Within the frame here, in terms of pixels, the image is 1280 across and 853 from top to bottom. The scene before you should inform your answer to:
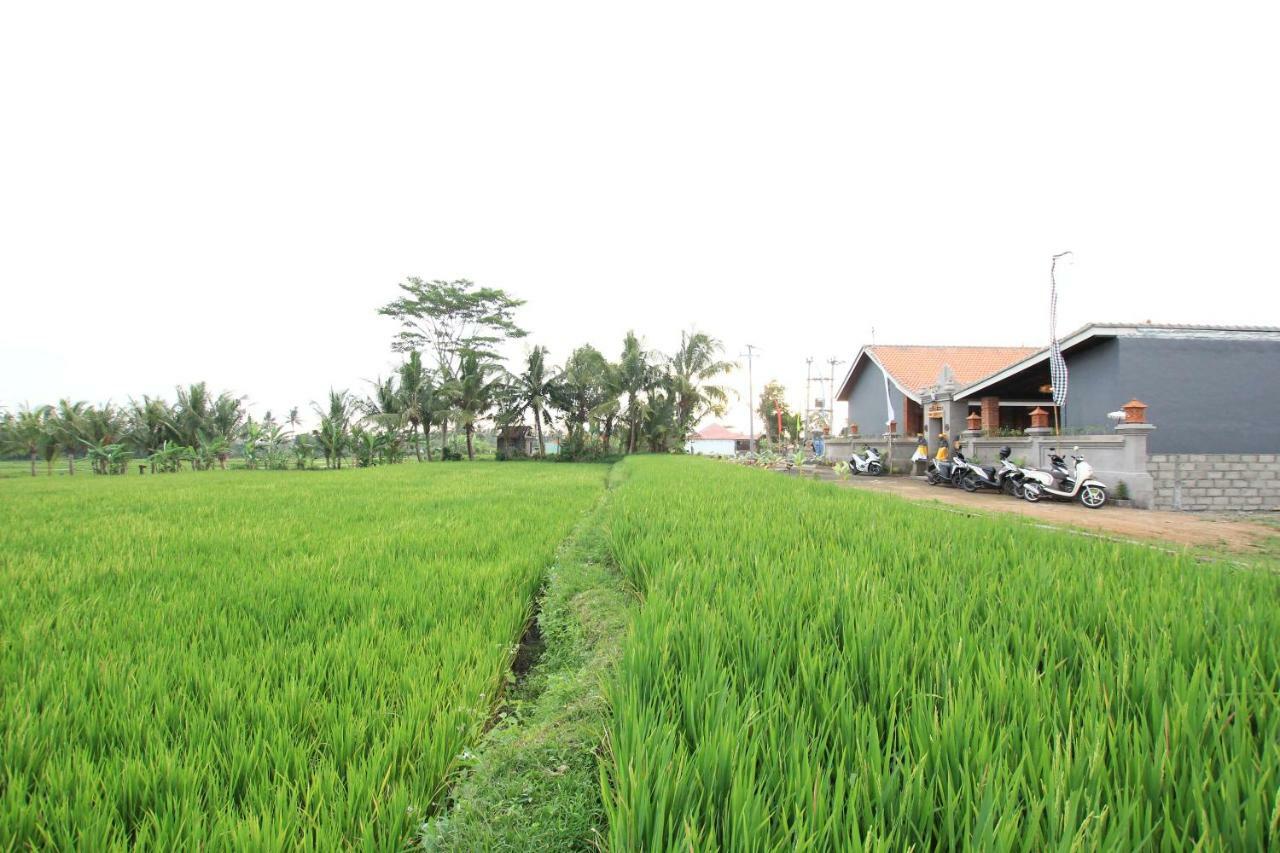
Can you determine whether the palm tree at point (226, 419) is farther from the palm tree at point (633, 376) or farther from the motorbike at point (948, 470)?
the motorbike at point (948, 470)

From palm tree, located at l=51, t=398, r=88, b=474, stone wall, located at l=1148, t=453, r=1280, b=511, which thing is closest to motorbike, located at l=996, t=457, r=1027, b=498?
stone wall, located at l=1148, t=453, r=1280, b=511

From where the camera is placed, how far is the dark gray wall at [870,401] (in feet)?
54.9

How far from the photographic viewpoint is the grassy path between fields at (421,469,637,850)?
3.67 feet

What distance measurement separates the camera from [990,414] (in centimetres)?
1190

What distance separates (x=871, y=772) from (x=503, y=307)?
98.1 feet

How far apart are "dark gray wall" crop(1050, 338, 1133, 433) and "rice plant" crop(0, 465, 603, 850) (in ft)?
35.6

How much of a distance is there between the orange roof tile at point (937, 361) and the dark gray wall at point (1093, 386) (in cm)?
575

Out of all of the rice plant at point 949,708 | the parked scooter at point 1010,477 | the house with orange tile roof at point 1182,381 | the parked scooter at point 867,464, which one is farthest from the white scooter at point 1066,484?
the rice plant at point 949,708

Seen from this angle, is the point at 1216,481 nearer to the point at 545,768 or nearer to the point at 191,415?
the point at 545,768

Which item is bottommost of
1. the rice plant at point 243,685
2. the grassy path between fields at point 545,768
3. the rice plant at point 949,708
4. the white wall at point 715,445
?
the white wall at point 715,445

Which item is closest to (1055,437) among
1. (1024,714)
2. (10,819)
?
(1024,714)

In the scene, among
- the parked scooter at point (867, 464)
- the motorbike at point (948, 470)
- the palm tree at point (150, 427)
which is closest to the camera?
the motorbike at point (948, 470)

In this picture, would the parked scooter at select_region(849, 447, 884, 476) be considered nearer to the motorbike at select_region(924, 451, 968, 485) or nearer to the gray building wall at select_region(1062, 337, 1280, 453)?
the motorbike at select_region(924, 451, 968, 485)

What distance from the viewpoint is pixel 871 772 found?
2.98ft
